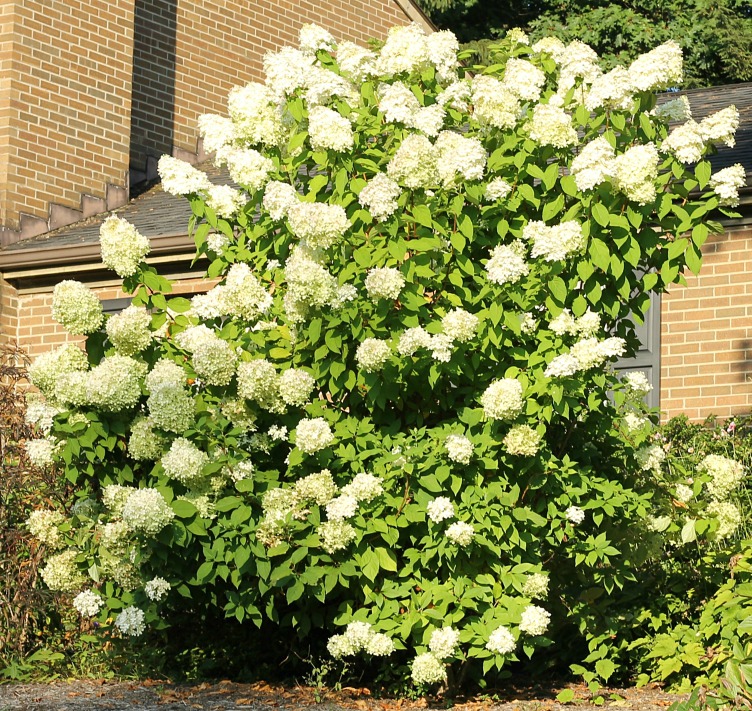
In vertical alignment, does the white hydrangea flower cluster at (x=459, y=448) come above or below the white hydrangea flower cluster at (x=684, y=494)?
above

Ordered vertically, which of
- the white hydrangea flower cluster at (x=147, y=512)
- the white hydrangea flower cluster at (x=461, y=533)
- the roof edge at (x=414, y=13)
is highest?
Answer: the roof edge at (x=414, y=13)

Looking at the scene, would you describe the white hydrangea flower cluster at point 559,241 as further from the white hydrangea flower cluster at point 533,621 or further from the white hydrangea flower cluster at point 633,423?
the white hydrangea flower cluster at point 533,621

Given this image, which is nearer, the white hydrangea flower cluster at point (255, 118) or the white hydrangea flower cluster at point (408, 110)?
the white hydrangea flower cluster at point (408, 110)

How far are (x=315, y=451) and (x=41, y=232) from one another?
8521mm

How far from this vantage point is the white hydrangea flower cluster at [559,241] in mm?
5758

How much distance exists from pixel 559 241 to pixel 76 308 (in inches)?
101

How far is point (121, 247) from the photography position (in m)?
6.42

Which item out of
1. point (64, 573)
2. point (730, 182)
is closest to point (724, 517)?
point (730, 182)

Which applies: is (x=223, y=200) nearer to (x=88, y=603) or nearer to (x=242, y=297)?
(x=242, y=297)

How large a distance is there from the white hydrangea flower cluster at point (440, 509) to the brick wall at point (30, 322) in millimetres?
7754

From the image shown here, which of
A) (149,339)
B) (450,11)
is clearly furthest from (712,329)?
(450,11)

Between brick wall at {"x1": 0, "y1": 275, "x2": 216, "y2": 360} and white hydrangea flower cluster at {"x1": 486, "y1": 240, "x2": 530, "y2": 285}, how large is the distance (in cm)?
773

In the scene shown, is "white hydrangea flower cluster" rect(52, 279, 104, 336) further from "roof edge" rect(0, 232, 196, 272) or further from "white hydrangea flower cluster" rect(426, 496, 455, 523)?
"roof edge" rect(0, 232, 196, 272)

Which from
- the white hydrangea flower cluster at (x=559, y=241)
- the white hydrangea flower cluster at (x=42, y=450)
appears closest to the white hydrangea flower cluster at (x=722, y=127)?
the white hydrangea flower cluster at (x=559, y=241)
